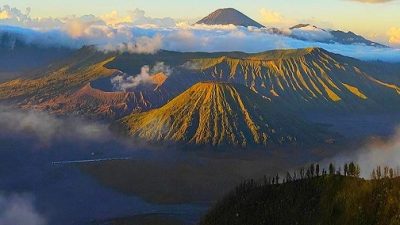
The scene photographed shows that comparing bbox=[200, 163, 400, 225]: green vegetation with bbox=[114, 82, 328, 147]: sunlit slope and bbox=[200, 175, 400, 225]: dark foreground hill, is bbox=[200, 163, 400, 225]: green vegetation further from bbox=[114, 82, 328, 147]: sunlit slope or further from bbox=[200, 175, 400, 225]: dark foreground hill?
bbox=[114, 82, 328, 147]: sunlit slope

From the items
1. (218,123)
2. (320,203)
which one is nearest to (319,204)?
(320,203)

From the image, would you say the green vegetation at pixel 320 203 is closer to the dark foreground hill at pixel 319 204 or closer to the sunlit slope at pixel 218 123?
the dark foreground hill at pixel 319 204

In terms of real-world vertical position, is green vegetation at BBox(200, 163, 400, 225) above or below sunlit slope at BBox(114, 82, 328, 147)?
above

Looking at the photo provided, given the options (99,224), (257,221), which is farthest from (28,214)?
(257,221)

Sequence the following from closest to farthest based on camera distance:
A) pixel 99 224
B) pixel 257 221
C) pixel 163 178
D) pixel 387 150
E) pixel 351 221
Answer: pixel 351 221
pixel 257 221
pixel 99 224
pixel 163 178
pixel 387 150

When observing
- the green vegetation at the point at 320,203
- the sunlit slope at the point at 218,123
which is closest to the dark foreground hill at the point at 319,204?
the green vegetation at the point at 320,203

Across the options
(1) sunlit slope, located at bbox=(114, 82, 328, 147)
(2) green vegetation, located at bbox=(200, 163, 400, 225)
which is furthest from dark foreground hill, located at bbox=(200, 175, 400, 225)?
(1) sunlit slope, located at bbox=(114, 82, 328, 147)

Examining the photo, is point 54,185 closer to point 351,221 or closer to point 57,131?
point 57,131
